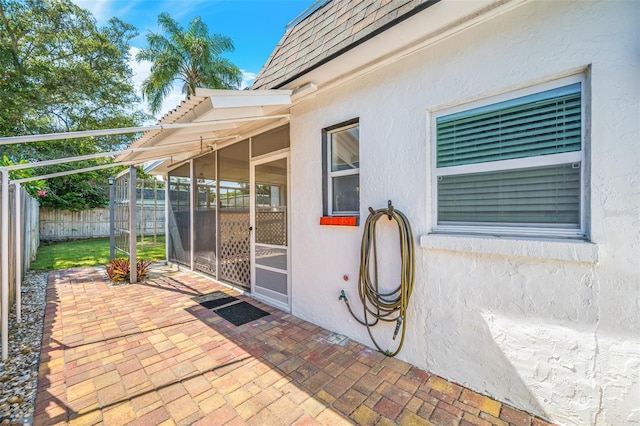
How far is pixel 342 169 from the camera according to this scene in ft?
12.0

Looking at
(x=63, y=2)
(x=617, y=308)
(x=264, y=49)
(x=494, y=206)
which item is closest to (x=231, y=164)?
(x=494, y=206)

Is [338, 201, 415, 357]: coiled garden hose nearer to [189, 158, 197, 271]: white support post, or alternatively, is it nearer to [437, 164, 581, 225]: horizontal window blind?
[437, 164, 581, 225]: horizontal window blind

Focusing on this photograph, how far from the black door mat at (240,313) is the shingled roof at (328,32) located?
134 inches

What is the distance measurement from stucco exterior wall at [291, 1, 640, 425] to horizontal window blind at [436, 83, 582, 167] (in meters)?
0.13

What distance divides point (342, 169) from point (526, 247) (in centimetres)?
219

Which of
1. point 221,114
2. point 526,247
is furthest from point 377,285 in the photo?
point 221,114

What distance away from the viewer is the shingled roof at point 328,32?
8.44 feet

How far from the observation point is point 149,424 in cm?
212

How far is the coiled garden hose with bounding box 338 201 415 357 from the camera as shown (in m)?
2.82

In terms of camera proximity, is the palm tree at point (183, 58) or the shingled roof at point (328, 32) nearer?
the shingled roof at point (328, 32)

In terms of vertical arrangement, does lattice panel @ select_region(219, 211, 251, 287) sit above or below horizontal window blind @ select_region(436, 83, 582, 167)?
below

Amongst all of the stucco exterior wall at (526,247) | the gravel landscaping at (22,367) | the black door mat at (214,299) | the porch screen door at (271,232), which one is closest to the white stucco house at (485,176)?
the stucco exterior wall at (526,247)

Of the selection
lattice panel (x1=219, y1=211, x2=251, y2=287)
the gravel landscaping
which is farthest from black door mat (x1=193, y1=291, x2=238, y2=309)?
the gravel landscaping

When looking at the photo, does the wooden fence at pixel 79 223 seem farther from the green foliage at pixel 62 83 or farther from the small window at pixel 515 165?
the small window at pixel 515 165
